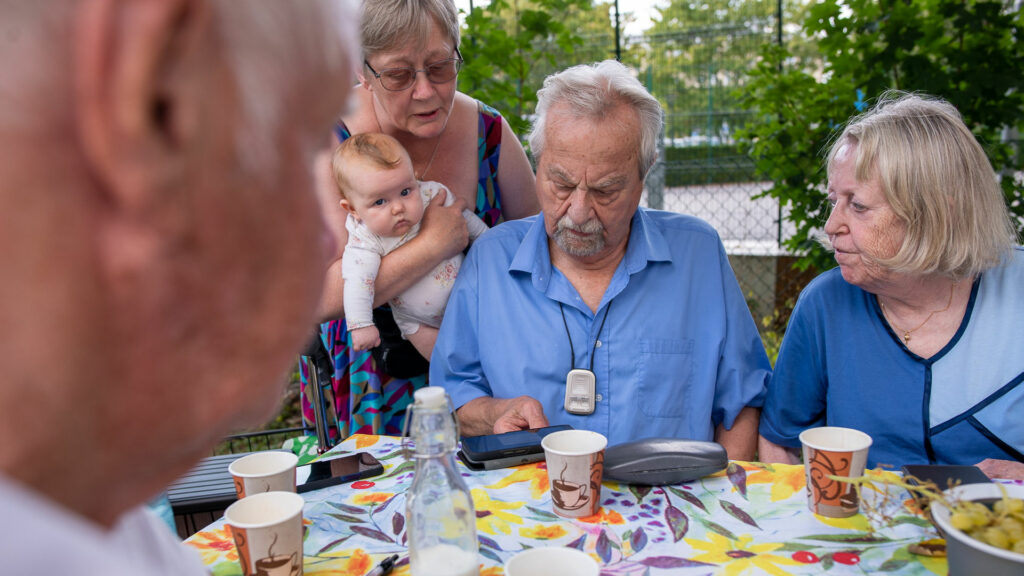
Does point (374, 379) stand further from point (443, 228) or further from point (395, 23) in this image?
point (395, 23)

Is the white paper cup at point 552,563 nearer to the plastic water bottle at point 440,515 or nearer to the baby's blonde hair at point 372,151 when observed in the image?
the plastic water bottle at point 440,515

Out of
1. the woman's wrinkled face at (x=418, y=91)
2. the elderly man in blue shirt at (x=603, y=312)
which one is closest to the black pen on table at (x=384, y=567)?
the elderly man in blue shirt at (x=603, y=312)

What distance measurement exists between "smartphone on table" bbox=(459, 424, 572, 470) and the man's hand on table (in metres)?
0.15

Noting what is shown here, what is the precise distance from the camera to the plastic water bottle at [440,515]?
1.08 meters

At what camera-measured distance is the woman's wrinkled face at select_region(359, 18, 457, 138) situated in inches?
84.9

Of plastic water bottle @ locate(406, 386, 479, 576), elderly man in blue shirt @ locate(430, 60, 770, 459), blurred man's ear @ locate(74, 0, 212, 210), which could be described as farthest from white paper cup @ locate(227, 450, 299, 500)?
blurred man's ear @ locate(74, 0, 212, 210)

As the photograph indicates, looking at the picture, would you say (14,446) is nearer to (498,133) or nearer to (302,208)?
(302,208)

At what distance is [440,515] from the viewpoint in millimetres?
1123

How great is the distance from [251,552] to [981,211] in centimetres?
195

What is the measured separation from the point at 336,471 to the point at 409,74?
4.00 ft

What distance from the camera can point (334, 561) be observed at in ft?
4.03

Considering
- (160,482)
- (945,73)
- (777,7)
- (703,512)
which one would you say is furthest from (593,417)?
(777,7)

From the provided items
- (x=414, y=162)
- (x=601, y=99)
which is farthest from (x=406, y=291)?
(x=601, y=99)

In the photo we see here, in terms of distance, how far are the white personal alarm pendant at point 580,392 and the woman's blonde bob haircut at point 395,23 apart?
1.08 metres
